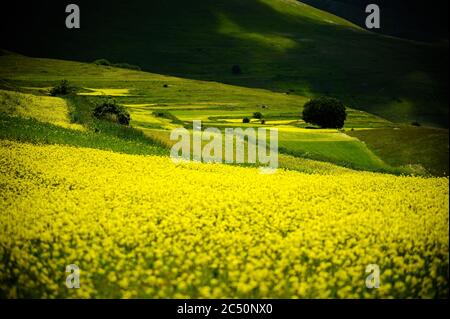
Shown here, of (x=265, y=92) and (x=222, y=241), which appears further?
(x=265, y=92)

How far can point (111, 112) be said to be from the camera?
171 feet

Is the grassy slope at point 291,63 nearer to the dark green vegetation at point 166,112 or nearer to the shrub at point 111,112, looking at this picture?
the dark green vegetation at point 166,112

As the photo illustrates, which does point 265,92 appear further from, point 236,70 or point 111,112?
point 111,112

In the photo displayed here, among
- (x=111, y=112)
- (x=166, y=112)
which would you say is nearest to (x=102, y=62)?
(x=166, y=112)

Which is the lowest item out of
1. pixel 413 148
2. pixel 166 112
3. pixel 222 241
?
pixel 222 241

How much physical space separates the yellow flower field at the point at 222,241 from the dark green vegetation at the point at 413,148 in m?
36.0

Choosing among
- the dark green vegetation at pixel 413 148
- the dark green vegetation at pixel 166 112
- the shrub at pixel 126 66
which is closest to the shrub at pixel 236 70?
the shrub at pixel 126 66

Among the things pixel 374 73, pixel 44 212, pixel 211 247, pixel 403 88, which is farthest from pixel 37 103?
pixel 374 73

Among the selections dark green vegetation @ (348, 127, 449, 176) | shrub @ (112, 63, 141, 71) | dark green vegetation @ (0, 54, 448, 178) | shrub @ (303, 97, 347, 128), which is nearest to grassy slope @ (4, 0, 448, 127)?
shrub @ (112, 63, 141, 71)

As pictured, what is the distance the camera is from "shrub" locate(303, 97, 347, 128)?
88.1 m

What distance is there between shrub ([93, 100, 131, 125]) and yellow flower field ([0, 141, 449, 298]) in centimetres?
3432

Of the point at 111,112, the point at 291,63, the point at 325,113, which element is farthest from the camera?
the point at 291,63

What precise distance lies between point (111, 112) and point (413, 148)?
98.1 feet

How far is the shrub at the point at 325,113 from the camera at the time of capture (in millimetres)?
88125
